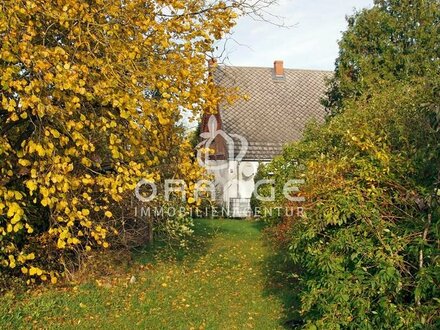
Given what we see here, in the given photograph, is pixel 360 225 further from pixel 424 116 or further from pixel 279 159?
pixel 279 159

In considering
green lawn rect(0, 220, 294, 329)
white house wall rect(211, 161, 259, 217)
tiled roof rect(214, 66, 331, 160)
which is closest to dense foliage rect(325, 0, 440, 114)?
green lawn rect(0, 220, 294, 329)

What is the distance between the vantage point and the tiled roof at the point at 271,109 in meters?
22.4

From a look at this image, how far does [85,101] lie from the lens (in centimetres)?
688

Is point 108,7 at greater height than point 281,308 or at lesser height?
greater

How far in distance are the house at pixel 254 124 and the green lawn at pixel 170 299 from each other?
1014cm

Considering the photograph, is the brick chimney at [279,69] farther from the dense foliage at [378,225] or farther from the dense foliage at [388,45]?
the dense foliage at [378,225]

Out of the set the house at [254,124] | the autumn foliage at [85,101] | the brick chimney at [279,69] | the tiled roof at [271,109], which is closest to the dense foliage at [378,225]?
the autumn foliage at [85,101]

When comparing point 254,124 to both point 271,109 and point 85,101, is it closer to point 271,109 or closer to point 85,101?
point 271,109

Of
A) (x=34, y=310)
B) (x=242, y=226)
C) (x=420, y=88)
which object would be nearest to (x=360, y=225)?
(x=420, y=88)

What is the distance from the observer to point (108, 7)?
21.5ft

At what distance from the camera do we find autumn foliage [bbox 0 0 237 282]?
18.0 feet

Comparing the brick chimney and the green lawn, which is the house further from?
the green lawn

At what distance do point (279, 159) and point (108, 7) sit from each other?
8023 mm

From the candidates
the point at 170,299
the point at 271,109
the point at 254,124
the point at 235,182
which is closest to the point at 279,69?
the point at 271,109
